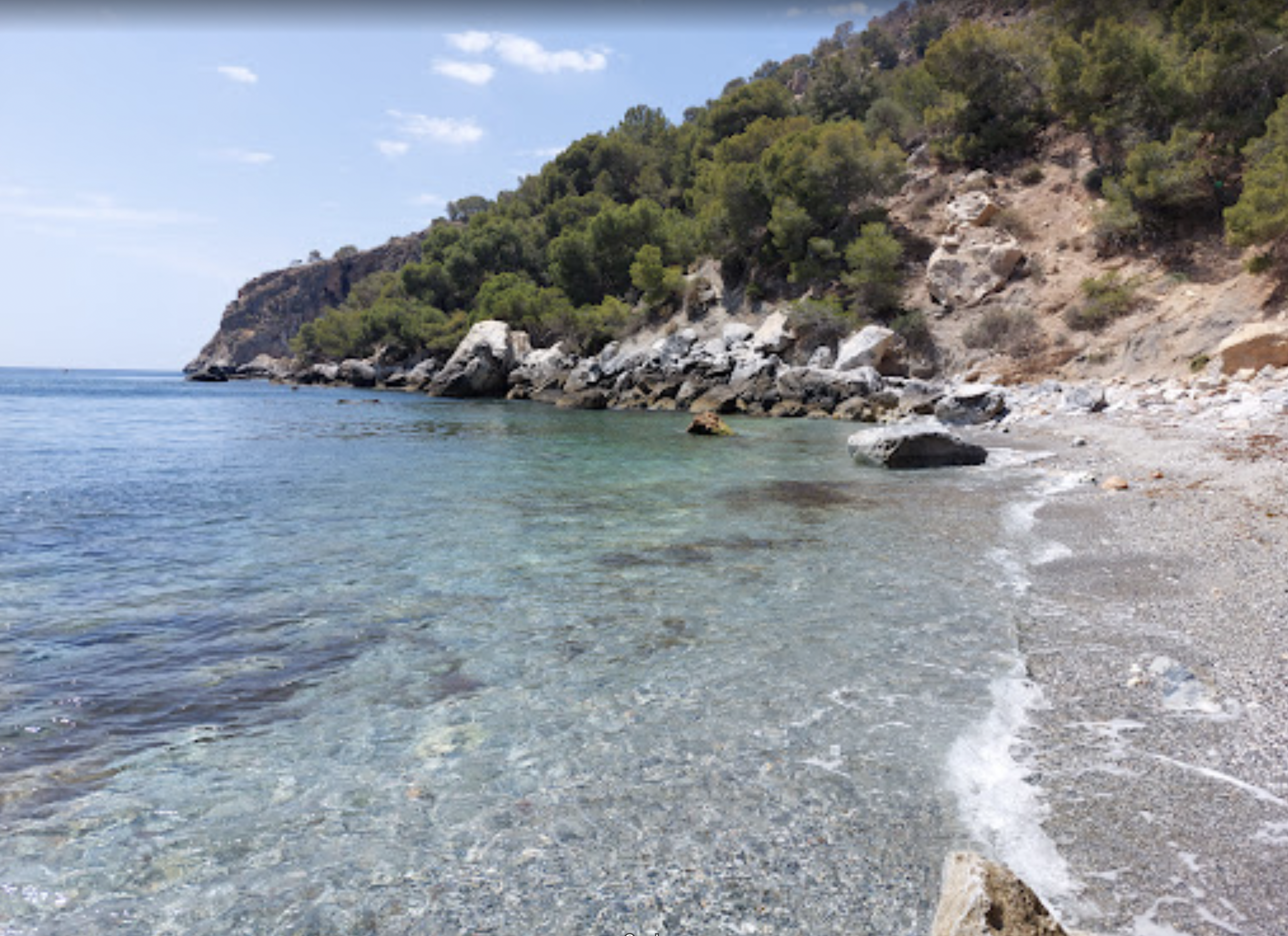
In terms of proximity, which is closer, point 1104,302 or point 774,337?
point 1104,302

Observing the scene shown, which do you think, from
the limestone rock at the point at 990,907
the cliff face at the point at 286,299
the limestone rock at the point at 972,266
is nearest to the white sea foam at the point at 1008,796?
the limestone rock at the point at 990,907

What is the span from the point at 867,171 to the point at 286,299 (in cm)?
13613

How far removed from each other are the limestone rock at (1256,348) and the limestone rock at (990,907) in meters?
23.6

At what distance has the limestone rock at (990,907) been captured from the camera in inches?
86.6

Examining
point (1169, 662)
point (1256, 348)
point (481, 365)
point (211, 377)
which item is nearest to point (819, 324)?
point (1256, 348)

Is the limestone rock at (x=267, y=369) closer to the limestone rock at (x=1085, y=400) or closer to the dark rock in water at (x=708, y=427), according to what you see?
the dark rock in water at (x=708, y=427)

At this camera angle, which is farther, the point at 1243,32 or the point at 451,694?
the point at 1243,32

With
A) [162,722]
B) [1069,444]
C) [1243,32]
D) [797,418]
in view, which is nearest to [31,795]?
[162,722]

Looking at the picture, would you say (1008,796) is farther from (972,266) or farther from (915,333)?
(972,266)

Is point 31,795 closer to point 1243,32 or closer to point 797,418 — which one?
point 797,418

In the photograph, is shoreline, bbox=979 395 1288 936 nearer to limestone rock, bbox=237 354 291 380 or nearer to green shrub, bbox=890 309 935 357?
green shrub, bbox=890 309 935 357

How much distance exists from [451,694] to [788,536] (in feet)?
18.9

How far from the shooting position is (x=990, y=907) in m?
2.24

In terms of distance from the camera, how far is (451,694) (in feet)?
17.0
